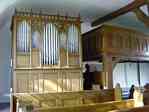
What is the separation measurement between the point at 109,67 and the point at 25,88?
258 centimetres

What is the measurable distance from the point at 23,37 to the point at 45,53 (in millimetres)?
728

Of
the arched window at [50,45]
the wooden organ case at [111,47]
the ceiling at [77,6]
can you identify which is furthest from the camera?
the wooden organ case at [111,47]

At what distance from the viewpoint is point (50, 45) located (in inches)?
250

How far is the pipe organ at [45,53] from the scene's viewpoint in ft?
19.9

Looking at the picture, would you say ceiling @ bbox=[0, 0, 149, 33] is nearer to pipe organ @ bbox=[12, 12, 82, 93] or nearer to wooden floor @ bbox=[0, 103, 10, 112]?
pipe organ @ bbox=[12, 12, 82, 93]

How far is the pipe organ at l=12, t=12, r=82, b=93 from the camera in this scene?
6059 millimetres

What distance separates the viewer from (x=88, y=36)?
792 cm

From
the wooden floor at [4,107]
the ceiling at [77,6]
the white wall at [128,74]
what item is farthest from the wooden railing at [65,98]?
the white wall at [128,74]

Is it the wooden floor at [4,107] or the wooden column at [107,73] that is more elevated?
the wooden column at [107,73]

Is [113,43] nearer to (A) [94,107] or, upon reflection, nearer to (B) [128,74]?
(B) [128,74]

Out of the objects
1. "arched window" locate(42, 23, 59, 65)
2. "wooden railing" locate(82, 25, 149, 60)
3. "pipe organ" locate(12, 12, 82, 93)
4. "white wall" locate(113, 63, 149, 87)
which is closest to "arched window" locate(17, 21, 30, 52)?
"pipe organ" locate(12, 12, 82, 93)

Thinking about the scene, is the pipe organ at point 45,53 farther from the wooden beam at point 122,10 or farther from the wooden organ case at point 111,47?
the wooden beam at point 122,10

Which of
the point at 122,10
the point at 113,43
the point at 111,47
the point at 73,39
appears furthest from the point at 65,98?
the point at 122,10

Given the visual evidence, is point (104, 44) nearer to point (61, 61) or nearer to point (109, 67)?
point (109, 67)
